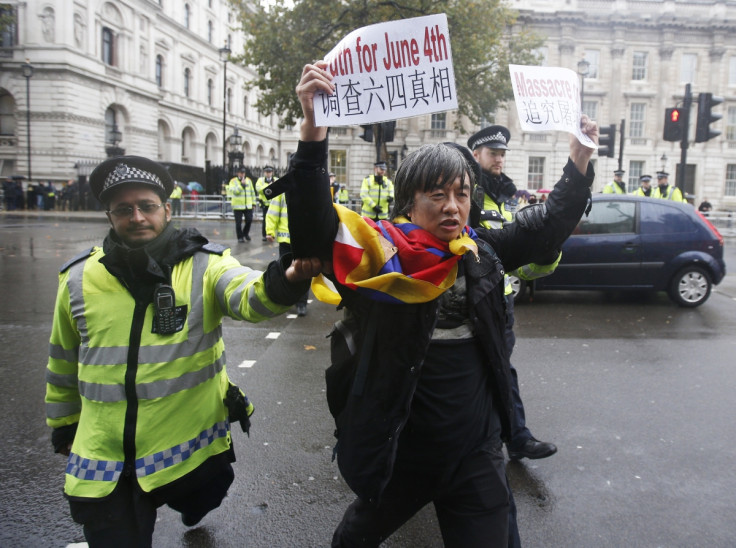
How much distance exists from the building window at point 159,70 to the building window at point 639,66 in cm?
3583

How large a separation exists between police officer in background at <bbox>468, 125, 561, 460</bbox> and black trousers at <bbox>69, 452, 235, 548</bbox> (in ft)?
6.41

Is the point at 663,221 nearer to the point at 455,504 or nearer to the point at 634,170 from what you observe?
the point at 455,504

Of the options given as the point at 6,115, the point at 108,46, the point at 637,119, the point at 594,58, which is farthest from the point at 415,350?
the point at 637,119

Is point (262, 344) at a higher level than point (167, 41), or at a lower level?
lower

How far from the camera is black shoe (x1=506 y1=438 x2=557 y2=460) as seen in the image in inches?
139

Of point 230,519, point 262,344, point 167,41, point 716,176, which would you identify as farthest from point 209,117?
point 230,519

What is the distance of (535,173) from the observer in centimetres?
4166

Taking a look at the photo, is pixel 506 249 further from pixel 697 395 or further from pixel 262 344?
pixel 262 344

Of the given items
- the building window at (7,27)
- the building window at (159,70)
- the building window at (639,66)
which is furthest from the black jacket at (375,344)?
the building window at (159,70)

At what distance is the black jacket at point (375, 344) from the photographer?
5.59 ft

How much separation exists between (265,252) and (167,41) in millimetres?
39069

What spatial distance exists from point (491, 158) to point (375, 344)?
2482mm

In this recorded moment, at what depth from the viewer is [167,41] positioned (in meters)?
46.6

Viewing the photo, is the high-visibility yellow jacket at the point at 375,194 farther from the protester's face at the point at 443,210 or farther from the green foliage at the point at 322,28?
the protester's face at the point at 443,210
